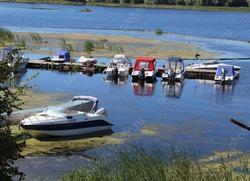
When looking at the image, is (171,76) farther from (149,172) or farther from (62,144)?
(149,172)

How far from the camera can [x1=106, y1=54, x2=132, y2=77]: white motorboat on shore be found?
52344 mm

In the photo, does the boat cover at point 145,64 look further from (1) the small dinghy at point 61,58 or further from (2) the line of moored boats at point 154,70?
(1) the small dinghy at point 61,58

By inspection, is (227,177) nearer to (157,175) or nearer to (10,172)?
(157,175)

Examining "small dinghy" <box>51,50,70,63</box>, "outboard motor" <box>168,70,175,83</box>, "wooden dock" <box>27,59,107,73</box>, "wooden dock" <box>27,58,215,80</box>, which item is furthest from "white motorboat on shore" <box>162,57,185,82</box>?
"small dinghy" <box>51,50,70,63</box>

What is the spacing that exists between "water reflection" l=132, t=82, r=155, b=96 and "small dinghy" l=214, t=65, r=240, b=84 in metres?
6.33

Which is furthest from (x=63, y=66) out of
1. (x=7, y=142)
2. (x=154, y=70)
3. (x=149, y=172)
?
(x=7, y=142)

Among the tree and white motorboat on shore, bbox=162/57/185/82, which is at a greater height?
the tree

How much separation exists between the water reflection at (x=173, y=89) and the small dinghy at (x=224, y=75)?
3.53 m

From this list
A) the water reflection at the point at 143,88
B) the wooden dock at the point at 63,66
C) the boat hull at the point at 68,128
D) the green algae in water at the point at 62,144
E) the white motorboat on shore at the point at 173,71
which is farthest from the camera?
the wooden dock at the point at 63,66

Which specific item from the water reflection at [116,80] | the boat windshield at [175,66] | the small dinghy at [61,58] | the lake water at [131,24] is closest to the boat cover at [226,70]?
the boat windshield at [175,66]

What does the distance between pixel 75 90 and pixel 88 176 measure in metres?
31.3

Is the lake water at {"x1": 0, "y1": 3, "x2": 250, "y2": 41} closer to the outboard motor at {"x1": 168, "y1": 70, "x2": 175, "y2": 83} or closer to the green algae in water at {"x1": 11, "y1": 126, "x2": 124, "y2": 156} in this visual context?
the outboard motor at {"x1": 168, "y1": 70, "x2": 175, "y2": 83}

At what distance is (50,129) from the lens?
28188 mm

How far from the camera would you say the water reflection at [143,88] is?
45.1 metres
